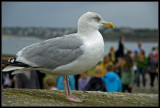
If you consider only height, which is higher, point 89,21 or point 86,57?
point 89,21

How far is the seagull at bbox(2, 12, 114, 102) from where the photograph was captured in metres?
5.95

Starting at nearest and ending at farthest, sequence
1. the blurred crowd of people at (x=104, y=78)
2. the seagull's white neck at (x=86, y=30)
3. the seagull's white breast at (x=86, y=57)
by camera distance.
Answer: the seagull's white breast at (x=86, y=57)
the seagull's white neck at (x=86, y=30)
the blurred crowd of people at (x=104, y=78)

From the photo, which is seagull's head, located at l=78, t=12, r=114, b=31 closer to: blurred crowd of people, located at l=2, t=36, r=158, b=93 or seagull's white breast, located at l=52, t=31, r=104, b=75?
seagull's white breast, located at l=52, t=31, r=104, b=75

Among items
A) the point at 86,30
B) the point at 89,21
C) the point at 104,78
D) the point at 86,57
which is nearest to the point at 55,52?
the point at 86,57

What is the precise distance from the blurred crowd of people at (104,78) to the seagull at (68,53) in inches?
111

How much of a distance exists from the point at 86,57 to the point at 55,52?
63 cm

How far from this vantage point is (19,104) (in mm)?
5477

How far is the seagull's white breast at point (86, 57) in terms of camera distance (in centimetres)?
591

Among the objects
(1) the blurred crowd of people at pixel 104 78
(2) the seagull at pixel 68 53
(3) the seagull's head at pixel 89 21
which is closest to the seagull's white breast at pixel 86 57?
(2) the seagull at pixel 68 53

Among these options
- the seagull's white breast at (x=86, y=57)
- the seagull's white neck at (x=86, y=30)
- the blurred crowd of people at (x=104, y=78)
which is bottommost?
the blurred crowd of people at (x=104, y=78)

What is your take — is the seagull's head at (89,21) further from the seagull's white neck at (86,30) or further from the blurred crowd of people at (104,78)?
the blurred crowd of people at (104,78)

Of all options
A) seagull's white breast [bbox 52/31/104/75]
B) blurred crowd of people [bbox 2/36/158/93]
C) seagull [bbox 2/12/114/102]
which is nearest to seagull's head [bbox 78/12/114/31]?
seagull [bbox 2/12/114/102]

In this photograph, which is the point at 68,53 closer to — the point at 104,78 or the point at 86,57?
the point at 86,57

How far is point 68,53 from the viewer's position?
6016 mm
